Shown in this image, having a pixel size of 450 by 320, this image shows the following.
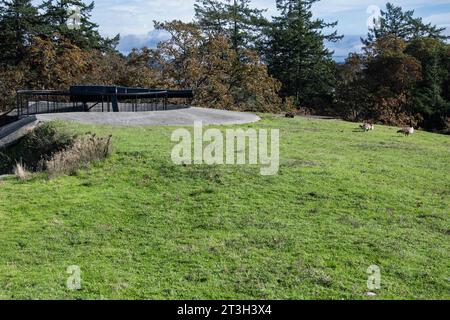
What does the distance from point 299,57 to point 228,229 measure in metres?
32.7

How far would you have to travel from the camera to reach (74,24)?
32969 millimetres

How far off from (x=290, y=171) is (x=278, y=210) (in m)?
2.12

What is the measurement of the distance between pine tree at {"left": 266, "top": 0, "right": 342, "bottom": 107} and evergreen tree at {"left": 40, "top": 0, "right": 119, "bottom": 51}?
13030mm

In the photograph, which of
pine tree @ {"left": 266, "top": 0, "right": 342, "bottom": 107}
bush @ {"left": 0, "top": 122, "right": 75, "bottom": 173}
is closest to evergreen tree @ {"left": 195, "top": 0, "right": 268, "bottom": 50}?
pine tree @ {"left": 266, "top": 0, "right": 342, "bottom": 107}

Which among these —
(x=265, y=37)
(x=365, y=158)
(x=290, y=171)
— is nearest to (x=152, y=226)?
(x=290, y=171)

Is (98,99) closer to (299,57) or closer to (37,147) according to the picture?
(37,147)

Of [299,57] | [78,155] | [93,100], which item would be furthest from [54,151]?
[299,57]

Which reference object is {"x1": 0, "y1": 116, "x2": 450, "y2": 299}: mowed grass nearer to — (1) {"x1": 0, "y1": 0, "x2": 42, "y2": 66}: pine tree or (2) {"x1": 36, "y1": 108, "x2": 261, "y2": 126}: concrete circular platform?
(2) {"x1": 36, "y1": 108, "x2": 261, "y2": 126}: concrete circular platform

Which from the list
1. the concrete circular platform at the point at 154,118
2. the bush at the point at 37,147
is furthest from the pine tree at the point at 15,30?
the bush at the point at 37,147

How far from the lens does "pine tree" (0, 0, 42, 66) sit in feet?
95.3

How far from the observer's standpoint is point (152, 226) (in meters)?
6.87

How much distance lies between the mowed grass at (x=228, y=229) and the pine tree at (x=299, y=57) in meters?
27.1
